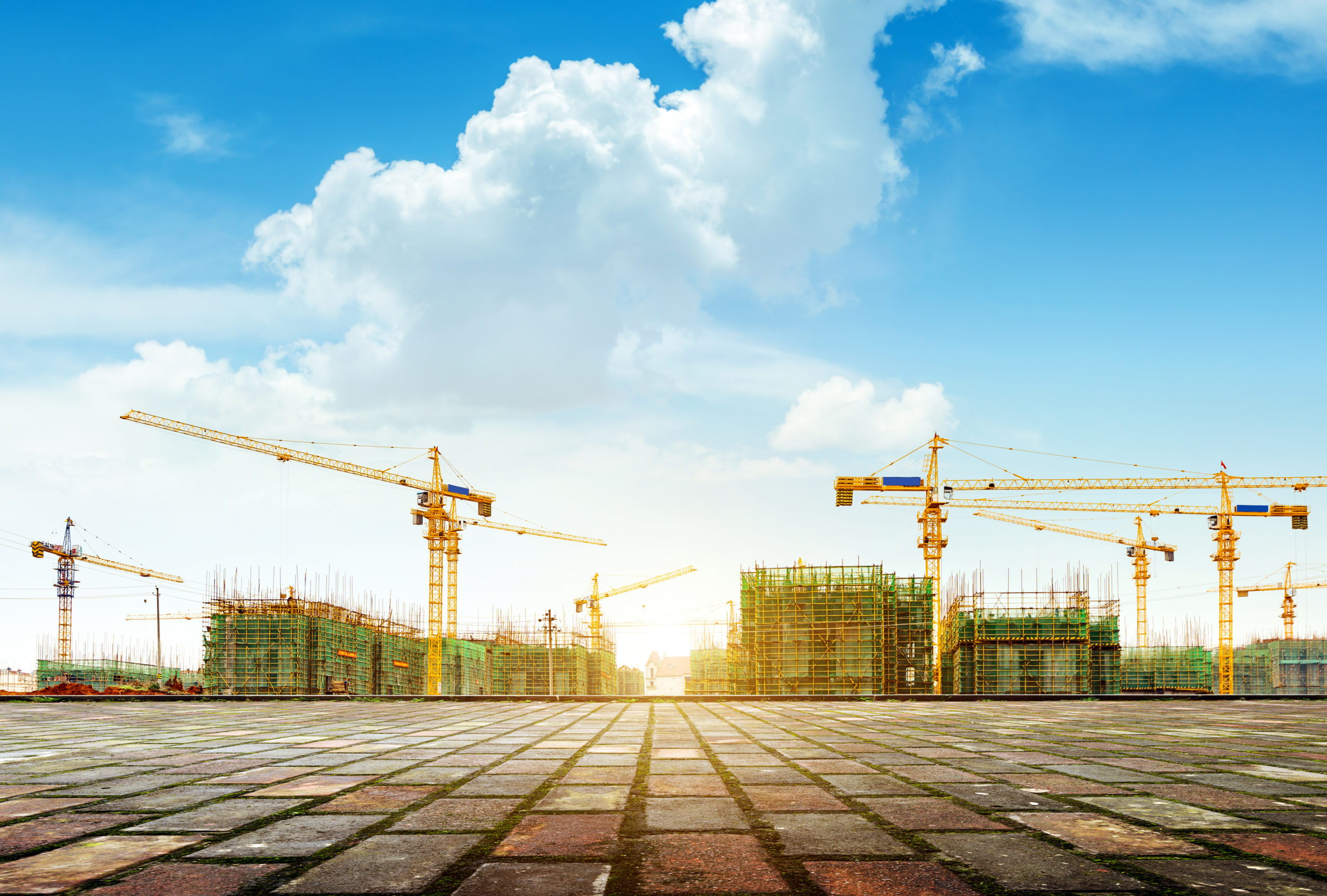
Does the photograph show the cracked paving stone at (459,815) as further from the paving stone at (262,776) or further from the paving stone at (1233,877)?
the paving stone at (1233,877)

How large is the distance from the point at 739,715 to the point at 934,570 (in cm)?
4304

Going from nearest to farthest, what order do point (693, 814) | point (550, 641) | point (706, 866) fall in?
point (706, 866) < point (693, 814) < point (550, 641)

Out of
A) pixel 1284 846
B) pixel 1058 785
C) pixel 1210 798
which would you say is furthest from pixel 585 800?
pixel 1210 798

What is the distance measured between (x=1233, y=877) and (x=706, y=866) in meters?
1.38

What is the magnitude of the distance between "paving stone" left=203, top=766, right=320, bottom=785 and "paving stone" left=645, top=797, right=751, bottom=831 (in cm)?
191

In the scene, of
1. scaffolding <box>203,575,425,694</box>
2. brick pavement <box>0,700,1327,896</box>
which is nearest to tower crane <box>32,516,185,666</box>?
scaffolding <box>203,575,425,694</box>

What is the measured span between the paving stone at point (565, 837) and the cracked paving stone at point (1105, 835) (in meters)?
1.42

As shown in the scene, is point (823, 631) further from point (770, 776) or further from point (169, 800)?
point (169, 800)

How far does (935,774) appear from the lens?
179 inches

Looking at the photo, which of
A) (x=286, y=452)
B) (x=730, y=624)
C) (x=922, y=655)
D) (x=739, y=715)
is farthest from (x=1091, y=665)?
(x=286, y=452)

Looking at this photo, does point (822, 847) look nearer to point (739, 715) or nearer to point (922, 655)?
point (739, 715)

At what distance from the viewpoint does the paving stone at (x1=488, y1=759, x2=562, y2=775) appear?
15.3 ft

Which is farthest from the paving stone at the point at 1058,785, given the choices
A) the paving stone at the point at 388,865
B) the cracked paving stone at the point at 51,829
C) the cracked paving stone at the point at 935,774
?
the cracked paving stone at the point at 51,829

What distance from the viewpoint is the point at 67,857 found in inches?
106
